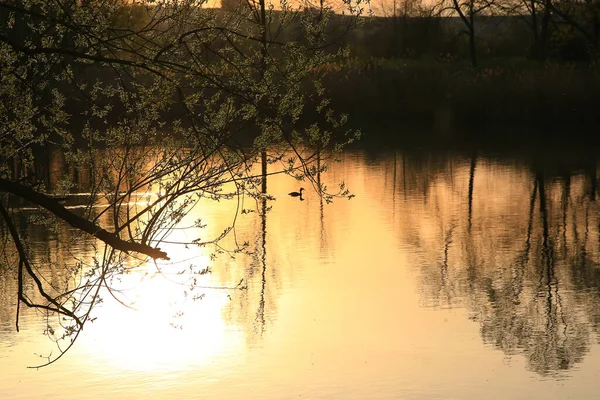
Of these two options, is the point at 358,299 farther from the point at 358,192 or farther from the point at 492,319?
the point at 358,192

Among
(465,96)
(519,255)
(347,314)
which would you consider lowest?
(347,314)

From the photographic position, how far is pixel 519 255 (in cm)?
1602

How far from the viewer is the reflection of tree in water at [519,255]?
1160 centimetres

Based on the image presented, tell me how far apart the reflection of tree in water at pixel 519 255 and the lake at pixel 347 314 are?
0.13ft

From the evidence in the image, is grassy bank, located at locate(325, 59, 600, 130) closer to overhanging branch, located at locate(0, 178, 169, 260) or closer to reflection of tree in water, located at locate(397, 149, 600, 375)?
reflection of tree in water, located at locate(397, 149, 600, 375)

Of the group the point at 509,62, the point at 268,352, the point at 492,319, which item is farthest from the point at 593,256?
the point at 509,62

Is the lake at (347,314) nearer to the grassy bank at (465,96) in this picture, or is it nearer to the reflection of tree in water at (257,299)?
the reflection of tree in water at (257,299)

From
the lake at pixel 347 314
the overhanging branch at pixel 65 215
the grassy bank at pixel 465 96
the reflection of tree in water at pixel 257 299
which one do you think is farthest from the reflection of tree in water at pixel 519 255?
the grassy bank at pixel 465 96

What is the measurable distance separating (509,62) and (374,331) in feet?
152

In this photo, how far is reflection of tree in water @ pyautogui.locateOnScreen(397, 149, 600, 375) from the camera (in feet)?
38.1

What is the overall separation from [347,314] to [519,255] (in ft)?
15.2

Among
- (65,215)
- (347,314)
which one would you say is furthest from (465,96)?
(65,215)

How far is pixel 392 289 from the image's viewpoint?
1368cm

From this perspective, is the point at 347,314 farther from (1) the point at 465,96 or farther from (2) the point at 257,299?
(1) the point at 465,96
